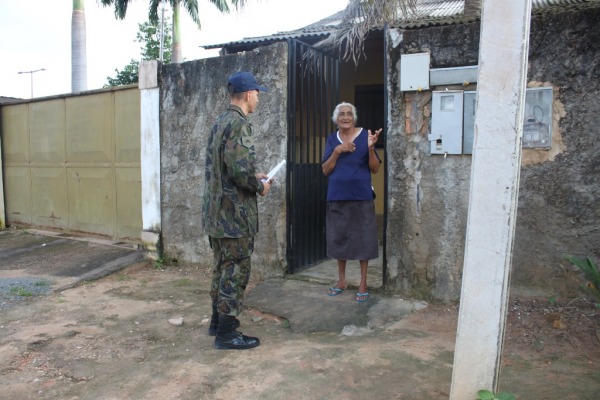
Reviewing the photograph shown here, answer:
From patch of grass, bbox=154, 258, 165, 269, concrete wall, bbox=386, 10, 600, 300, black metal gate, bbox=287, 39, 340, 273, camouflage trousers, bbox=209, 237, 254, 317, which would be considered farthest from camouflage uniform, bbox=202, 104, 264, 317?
patch of grass, bbox=154, 258, 165, 269

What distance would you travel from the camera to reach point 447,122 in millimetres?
3854

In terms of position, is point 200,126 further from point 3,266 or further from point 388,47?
point 3,266

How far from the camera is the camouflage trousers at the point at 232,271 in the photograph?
3345mm

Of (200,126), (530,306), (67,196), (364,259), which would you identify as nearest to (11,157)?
(67,196)

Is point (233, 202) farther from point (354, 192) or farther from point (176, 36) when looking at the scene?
point (176, 36)

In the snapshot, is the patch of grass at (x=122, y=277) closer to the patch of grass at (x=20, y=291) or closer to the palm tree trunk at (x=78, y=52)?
the patch of grass at (x=20, y=291)

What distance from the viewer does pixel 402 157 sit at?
4062 mm

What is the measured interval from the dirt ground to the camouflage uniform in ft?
1.57

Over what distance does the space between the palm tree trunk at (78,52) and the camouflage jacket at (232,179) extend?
1406 cm

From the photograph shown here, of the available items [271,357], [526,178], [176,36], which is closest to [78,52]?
[176,36]

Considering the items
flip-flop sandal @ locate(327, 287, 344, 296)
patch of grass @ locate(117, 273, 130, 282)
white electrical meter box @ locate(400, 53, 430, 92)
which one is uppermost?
white electrical meter box @ locate(400, 53, 430, 92)

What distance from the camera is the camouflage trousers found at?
335cm

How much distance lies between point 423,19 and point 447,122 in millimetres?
864

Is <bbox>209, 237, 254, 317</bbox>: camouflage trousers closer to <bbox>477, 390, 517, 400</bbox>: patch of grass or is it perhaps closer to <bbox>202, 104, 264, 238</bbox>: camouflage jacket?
<bbox>202, 104, 264, 238</bbox>: camouflage jacket
